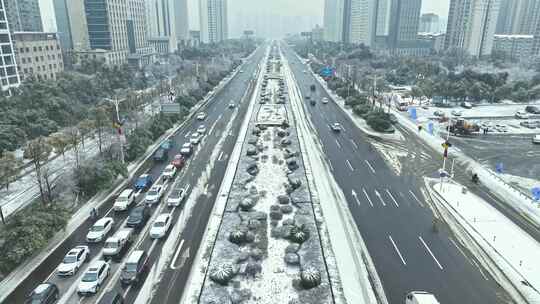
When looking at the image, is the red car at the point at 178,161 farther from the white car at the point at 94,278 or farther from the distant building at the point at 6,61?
the distant building at the point at 6,61

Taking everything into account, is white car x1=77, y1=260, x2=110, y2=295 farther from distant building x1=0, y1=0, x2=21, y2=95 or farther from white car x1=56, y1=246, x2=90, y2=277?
distant building x1=0, y1=0, x2=21, y2=95

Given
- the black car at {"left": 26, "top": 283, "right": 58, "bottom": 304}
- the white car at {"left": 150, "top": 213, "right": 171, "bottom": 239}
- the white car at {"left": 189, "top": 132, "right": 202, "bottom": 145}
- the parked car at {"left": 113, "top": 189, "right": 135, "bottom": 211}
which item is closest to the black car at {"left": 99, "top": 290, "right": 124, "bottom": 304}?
the black car at {"left": 26, "top": 283, "right": 58, "bottom": 304}

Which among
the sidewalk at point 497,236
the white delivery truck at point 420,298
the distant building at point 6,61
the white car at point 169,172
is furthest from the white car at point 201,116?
the white delivery truck at point 420,298

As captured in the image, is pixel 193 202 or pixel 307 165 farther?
pixel 307 165

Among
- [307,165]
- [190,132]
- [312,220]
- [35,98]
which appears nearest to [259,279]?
[312,220]

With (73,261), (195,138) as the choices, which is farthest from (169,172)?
(73,261)

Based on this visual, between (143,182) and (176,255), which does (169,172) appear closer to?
(143,182)

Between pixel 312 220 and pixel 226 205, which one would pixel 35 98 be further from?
pixel 312 220
